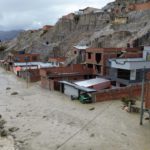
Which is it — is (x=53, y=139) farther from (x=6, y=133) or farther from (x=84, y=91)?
(x=84, y=91)

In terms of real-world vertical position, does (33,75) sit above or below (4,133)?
above

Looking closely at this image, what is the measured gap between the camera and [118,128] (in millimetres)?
25047

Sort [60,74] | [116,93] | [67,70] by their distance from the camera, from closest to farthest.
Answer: [116,93]
[60,74]
[67,70]

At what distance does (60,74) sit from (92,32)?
123 feet

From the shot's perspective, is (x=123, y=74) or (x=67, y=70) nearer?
(x=123, y=74)

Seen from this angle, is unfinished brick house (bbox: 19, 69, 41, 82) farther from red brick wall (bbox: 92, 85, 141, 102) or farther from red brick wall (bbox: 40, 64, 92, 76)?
red brick wall (bbox: 92, 85, 141, 102)

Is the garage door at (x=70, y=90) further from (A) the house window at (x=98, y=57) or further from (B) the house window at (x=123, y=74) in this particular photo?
(A) the house window at (x=98, y=57)

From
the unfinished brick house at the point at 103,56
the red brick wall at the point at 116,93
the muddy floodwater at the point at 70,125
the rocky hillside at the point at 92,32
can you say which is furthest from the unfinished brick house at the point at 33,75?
the red brick wall at the point at 116,93

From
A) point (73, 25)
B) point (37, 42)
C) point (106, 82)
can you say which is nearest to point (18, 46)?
point (37, 42)

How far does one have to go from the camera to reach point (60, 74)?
46.3 metres

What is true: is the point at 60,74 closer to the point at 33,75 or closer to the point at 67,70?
the point at 67,70

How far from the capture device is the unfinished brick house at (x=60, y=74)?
1746 inches

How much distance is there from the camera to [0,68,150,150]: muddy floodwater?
71.3 ft

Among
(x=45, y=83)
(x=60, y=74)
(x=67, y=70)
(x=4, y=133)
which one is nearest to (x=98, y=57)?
(x=67, y=70)
